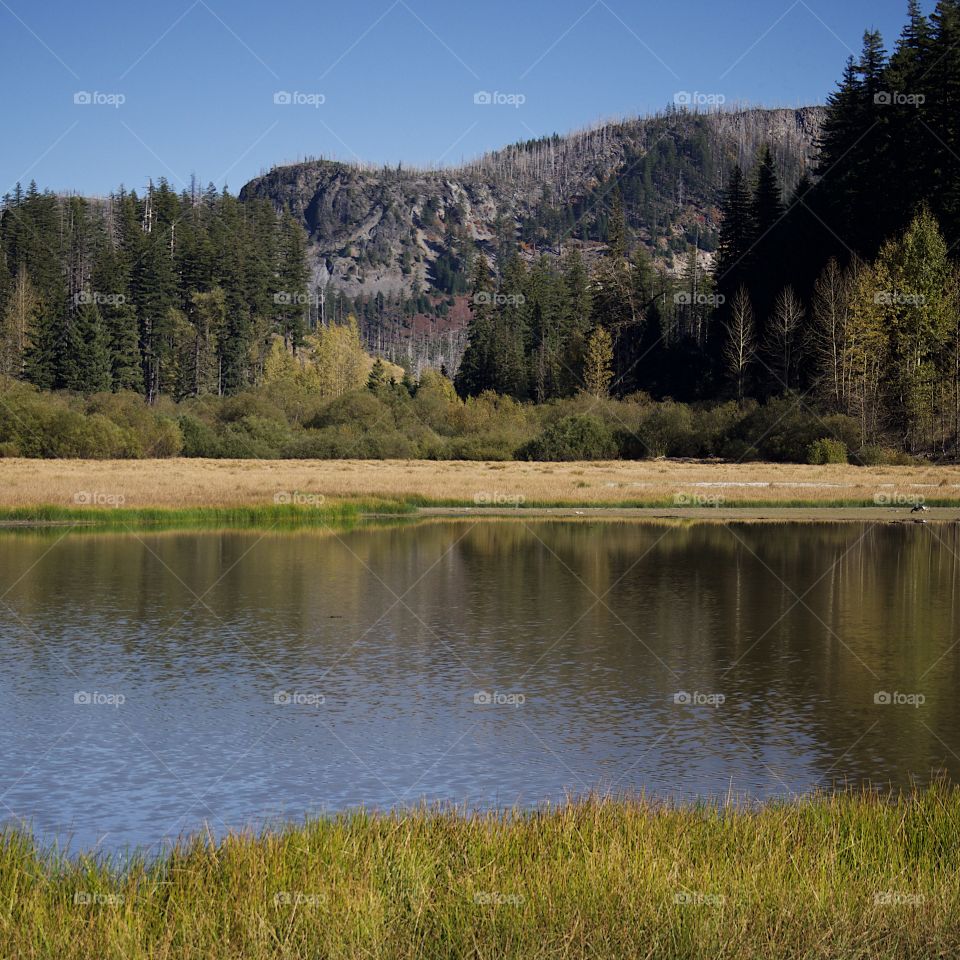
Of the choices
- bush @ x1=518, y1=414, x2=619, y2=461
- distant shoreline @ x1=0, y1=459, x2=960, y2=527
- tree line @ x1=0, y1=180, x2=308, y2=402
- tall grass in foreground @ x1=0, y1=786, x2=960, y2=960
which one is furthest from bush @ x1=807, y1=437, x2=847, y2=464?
tall grass in foreground @ x1=0, y1=786, x2=960, y2=960

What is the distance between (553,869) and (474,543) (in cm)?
3113

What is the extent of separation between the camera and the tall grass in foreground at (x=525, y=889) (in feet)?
26.8

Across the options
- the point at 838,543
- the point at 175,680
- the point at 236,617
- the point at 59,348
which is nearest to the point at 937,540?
the point at 838,543

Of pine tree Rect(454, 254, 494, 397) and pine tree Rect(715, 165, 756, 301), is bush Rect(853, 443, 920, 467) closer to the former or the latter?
pine tree Rect(715, 165, 756, 301)

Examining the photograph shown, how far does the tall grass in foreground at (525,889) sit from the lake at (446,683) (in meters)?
1.71

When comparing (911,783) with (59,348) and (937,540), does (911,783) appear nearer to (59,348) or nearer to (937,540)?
(937,540)

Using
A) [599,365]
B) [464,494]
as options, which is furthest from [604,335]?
[464,494]

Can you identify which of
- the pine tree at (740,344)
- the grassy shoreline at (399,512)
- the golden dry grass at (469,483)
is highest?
the pine tree at (740,344)

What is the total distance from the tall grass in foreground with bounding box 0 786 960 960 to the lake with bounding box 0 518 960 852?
1.71 m

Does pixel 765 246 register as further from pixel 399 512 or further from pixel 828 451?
pixel 399 512

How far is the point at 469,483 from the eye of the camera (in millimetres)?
65312

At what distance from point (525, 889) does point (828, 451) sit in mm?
74709

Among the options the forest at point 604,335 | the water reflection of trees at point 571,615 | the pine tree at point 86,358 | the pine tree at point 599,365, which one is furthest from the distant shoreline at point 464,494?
the pine tree at point 599,365

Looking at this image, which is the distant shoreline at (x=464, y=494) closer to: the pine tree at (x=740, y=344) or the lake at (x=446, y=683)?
the lake at (x=446, y=683)
